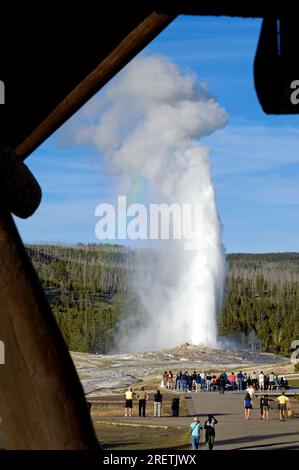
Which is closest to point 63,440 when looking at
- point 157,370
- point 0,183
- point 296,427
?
point 0,183

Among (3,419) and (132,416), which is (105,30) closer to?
(3,419)

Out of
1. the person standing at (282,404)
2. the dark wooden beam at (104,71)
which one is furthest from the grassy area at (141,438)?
the dark wooden beam at (104,71)

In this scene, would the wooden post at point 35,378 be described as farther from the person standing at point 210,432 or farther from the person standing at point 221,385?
the person standing at point 221,385

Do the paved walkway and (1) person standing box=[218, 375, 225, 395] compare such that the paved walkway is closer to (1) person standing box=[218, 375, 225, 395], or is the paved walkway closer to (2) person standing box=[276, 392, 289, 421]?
(2) person standing box=[276, 392, 289, 421]

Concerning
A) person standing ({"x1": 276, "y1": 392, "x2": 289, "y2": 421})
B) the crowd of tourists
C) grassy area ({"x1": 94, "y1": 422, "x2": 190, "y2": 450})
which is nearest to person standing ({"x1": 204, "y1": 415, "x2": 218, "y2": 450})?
grassy area ({"x1": 94, "y1": 422, "x2": 190, "y2": 450})

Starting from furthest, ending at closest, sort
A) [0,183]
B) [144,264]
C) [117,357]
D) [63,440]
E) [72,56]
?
[144,264], [117,357], [72,56], [0,183], [63,440]

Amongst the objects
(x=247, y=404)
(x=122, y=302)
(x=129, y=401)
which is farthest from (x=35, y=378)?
(x=122, y=302)
